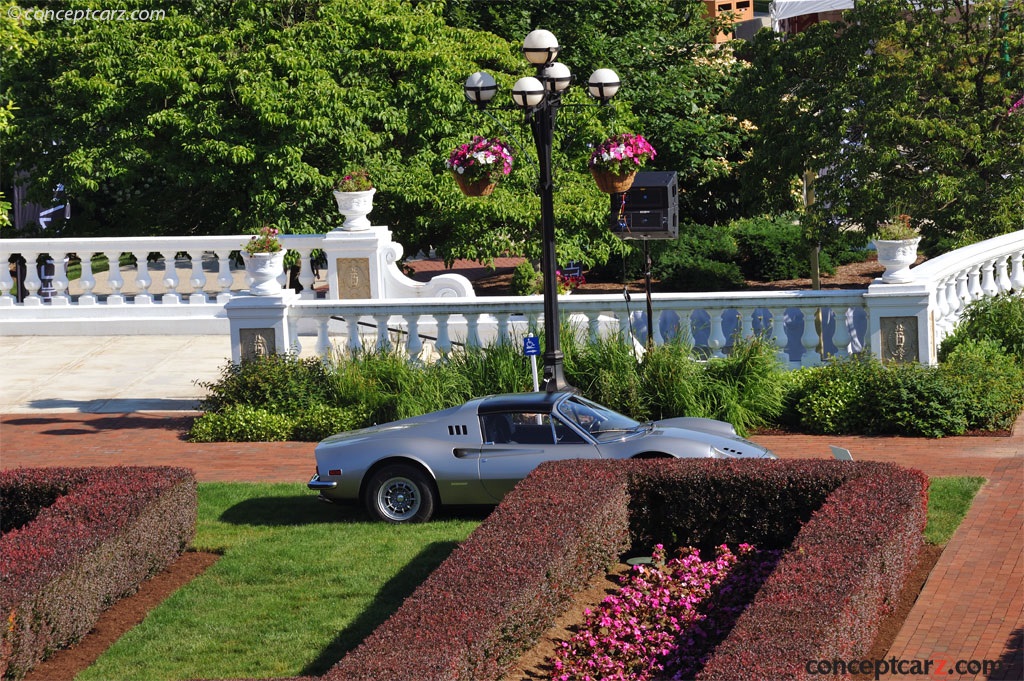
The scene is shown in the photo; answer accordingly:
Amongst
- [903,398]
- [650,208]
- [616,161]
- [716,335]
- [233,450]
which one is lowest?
[233,450]

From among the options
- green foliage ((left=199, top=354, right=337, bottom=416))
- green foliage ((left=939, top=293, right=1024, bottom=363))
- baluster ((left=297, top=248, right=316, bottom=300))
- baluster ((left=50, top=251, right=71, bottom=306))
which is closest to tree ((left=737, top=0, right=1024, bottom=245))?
green foliage ((left=939, top=293, right=1024, bottom=363))

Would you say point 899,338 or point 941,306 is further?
point 941,306

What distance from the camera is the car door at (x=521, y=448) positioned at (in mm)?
12070

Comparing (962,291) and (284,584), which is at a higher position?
(962,291)

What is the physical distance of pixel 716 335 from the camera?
16.5 metres

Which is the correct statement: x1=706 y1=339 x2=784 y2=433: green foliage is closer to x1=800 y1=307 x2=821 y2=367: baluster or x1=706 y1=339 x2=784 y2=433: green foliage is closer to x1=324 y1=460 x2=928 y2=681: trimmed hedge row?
x1=800 y1=307 x2=821 y2=367: baluster

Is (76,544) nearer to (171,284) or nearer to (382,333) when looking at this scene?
(382,333)

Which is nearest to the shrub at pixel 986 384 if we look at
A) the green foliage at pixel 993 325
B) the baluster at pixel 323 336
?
the green foliage at pixel 993 325

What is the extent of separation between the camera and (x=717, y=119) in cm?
2883

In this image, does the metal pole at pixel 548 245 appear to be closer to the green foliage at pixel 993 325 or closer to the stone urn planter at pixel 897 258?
the stone urn planter at pixel 897 258

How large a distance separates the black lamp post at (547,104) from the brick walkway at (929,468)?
2.48m

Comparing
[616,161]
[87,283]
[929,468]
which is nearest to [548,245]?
[616,161]

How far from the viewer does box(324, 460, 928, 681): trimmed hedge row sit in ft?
25.2

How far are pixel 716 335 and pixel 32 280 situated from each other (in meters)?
11.2
